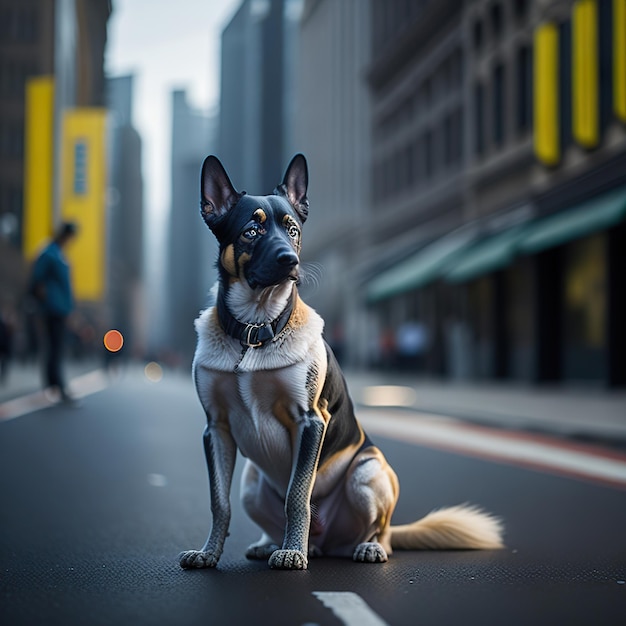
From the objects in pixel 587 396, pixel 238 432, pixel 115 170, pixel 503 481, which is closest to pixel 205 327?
pixel 238 432

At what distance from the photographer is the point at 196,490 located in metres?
7.13

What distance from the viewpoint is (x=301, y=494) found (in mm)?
Answer: 4086

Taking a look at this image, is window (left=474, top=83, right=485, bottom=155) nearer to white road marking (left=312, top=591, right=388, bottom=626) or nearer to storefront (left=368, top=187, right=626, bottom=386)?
storefront (left=368, top=187, right=626, bottom=386)

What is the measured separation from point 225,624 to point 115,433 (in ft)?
25.9

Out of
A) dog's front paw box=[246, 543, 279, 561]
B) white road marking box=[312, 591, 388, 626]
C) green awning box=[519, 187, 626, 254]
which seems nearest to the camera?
white road marking box=[312, 591, 388, 626]

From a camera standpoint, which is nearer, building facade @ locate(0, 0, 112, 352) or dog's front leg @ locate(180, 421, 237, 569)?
dog's front leg @ locate(180, 421, 237, 569)

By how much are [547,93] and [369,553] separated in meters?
20.8

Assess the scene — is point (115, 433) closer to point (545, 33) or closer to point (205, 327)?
point (205, 327)

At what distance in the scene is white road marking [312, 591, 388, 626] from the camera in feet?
11.1

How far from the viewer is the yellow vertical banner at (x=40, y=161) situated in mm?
53125

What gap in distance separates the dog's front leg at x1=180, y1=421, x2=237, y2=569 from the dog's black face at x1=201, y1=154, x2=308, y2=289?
1.84ft

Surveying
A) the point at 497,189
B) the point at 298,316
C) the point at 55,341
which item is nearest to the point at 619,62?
the point at 497,189

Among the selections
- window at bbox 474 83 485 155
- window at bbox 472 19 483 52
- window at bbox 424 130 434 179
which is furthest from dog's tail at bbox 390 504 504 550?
window at bbox 424 130 434 179

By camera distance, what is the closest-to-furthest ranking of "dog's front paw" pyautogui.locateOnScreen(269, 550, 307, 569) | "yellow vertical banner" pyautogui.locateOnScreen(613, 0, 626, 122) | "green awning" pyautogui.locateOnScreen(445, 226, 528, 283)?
"dog's front paw" pyautogui.locateOnScreen(269, 550, 307, 569), "yellow vertical banner" pyautogui.locateOnScreen(613, 0, 626, 122), "green awning" pyautogui.locateOnScreen(445, 226, 528, 283)
